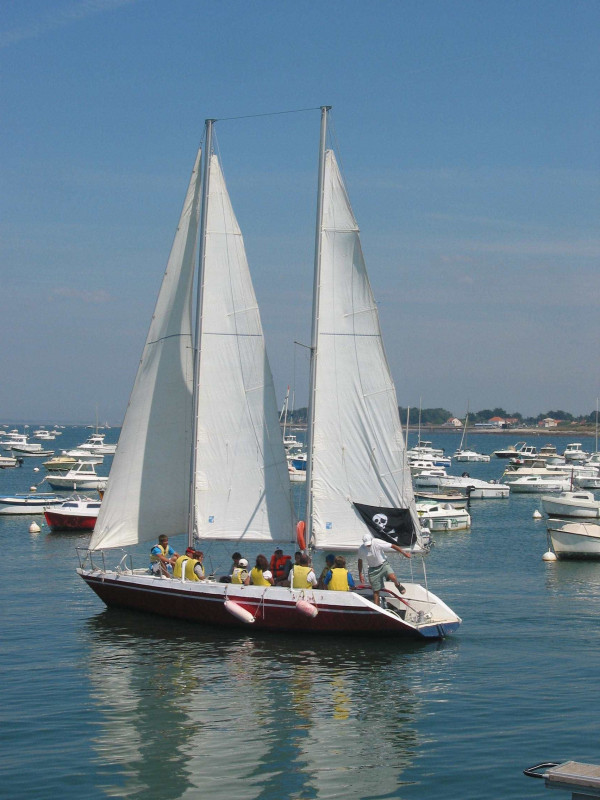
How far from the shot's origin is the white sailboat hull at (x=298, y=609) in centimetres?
2478

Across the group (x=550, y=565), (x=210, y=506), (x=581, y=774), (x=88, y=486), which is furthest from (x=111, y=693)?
(x=88, y=486)

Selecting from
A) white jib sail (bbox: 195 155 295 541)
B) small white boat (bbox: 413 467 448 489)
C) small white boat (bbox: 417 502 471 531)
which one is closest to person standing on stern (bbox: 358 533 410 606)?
white jib sail (bbox: 195 155 295 541)

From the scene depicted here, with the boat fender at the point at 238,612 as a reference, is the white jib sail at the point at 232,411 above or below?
above

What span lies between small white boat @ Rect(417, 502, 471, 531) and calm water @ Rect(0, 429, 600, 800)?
80.6 ft

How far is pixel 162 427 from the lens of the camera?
2866 cm

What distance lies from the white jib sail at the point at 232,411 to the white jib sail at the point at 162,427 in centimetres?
105

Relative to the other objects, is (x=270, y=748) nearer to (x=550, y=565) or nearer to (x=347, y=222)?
(x=347, y=222)

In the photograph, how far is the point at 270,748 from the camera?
1731 centimetres

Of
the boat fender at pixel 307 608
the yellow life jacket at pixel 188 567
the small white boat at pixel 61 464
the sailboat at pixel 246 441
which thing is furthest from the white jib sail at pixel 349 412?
the small white boat at pixel 61 464

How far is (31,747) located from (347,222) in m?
15.3

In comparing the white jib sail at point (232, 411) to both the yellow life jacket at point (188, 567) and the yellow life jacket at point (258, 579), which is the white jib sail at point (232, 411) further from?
the yellow life jacket at point (258, 579)

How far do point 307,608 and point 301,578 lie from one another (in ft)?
→ 2.74

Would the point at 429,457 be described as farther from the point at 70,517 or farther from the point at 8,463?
the point at 70,517

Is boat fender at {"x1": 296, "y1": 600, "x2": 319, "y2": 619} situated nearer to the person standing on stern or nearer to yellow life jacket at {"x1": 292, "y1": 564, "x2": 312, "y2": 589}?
yellow life jacket at {"x1": 292, "y1": 564, "x2": 312, "y2": 589}
